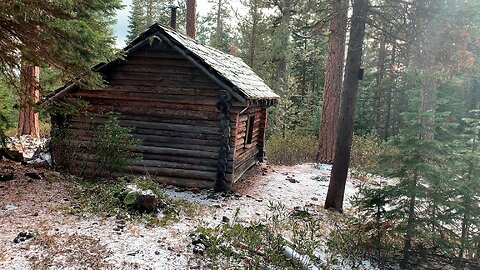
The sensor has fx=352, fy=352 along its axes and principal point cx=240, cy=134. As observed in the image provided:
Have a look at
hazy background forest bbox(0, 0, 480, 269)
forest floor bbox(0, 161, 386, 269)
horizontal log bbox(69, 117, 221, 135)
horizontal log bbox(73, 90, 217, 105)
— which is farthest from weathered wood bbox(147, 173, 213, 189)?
hazy background forest bbox(0, 0, 480, 269)

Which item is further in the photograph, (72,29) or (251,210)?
(251,210)

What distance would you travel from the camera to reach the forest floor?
5082mm

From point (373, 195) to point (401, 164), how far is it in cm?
72

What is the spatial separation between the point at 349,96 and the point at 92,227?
19.6 ft

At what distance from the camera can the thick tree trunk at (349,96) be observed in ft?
25.7

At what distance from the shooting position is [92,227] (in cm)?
620

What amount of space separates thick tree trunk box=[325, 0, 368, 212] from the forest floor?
1.03m

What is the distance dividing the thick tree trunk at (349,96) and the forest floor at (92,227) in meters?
1.03

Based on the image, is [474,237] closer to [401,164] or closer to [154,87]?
[401,164]

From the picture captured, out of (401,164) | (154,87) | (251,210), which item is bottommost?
(251,210)

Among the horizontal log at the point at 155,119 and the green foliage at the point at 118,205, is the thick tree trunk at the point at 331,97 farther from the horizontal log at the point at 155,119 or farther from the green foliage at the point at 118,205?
the green foliage at the point at 118,205

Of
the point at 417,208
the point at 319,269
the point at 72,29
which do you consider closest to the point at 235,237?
the point at 319,269

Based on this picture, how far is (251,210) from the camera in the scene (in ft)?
27.6

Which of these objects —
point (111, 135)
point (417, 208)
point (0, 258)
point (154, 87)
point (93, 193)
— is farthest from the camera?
point (154, 87)
